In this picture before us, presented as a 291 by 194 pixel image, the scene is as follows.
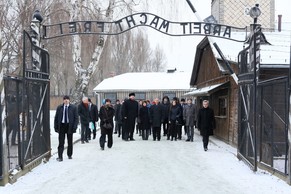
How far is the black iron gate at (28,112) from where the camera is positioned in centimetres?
905

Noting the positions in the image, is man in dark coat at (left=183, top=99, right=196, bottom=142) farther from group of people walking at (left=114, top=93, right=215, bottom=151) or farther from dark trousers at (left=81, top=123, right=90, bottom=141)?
dark trousers at (left=81, top=123, right=90, bottom=141)

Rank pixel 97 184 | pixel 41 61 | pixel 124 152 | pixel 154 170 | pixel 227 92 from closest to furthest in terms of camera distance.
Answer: pixel 97 184
pixel 154 170
pixel 41 61
pixel 124 152
pixel 227 92

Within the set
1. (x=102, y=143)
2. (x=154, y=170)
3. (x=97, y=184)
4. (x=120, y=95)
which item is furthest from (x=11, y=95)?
(x=120, y=95)

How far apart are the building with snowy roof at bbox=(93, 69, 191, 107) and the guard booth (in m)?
26.1

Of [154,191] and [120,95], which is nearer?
[154,191]

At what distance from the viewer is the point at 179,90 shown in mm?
39094

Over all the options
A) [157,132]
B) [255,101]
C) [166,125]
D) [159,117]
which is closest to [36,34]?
[255,101]

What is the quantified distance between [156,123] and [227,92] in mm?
3128

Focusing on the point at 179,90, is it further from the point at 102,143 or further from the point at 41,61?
the point at 41,61

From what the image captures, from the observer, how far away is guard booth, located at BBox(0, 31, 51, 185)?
854 cm

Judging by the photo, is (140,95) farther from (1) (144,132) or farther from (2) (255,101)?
(2) (255,101)

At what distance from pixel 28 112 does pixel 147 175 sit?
3.02 m

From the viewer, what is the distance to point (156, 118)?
17.9 meters

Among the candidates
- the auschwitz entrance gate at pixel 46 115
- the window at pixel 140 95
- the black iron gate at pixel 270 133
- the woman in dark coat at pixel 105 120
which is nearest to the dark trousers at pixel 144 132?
the woman in dark coat at pixel 105 120
